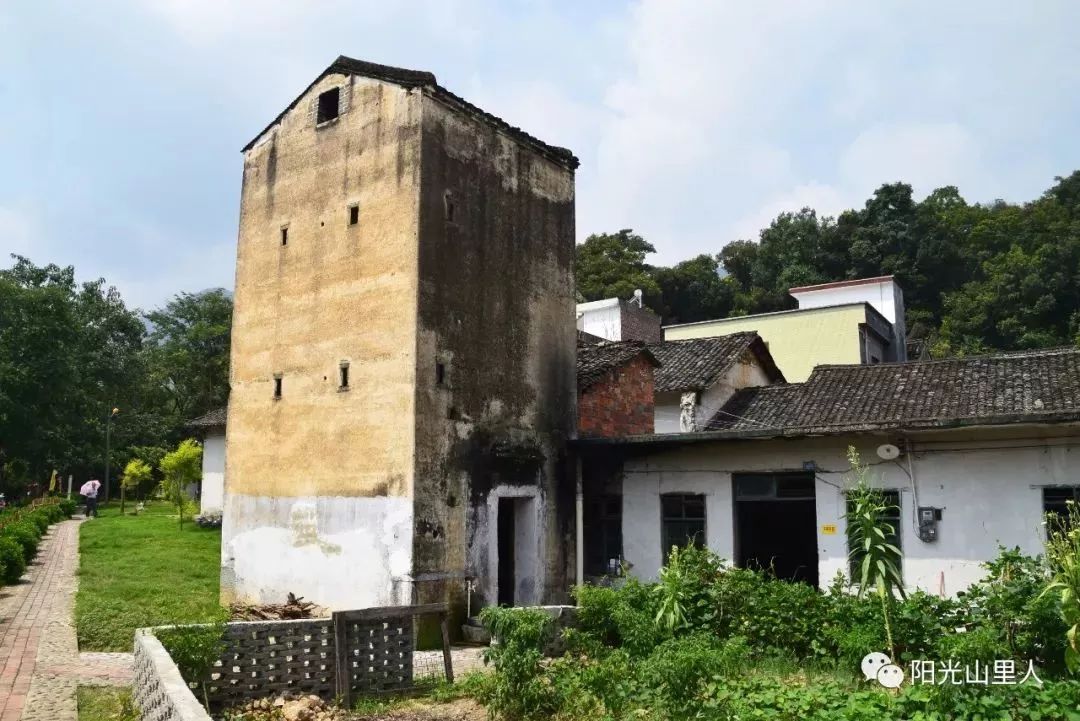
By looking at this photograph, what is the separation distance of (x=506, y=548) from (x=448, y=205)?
598cm

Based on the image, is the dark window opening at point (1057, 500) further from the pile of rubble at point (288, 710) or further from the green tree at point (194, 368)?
the green tree at point (194, 368)

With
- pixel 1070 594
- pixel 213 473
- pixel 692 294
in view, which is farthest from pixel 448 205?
pixel 692 294

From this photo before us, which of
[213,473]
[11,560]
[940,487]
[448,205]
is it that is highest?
[448,205]

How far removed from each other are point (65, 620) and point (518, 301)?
8576 millimetres

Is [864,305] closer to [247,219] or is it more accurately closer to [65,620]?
[247,219]

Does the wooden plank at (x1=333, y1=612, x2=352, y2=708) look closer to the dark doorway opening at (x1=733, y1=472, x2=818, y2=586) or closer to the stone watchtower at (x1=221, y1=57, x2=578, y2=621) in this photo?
the stone watchtower at (x1=221, y1=57, x2=578, y2=621)

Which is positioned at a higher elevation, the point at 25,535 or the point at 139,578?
the point at 25,535

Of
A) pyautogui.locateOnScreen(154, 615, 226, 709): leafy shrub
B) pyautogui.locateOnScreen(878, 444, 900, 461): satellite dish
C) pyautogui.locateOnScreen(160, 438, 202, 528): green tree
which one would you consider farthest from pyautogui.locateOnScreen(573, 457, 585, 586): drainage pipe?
pyautogui.locateOnScreen(160, 438, 202, 528): green tree

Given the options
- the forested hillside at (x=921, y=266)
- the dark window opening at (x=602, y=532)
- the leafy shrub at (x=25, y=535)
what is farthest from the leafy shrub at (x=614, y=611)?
the forested hillside at (x=921, y=266)

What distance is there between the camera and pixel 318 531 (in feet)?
45.2

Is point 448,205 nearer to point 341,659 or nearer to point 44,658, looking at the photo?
point 341,659

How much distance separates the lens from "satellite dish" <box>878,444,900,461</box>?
13078 millimetres

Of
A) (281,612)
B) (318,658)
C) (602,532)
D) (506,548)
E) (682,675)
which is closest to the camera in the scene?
(682,675)

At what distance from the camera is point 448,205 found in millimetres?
14039
